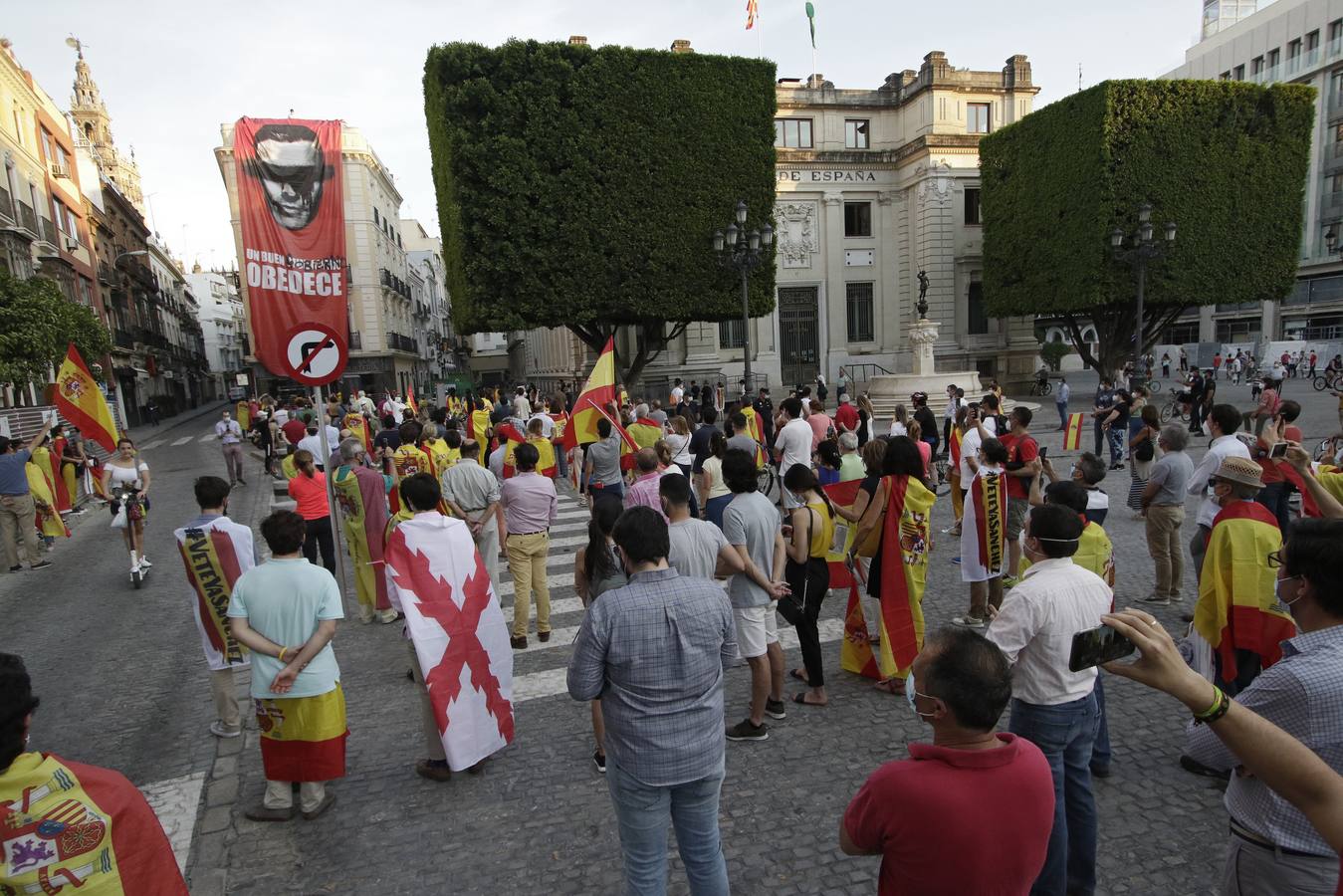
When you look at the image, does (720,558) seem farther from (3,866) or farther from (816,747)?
(3,866)

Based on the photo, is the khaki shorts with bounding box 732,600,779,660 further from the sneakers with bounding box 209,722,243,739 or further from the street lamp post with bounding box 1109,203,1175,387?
A: the street lamp post with bounding box 1109,203,1175,387

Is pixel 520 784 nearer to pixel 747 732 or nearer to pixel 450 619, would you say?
pixel 450 619

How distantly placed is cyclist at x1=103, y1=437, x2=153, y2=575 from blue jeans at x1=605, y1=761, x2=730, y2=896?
27.9 ft

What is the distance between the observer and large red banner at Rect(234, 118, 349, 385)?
20.2ft

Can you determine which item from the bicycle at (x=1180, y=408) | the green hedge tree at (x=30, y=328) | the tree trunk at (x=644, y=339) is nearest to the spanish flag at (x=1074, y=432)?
the bicycle at (x=1180, y=408)

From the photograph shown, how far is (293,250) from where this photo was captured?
20.4ft

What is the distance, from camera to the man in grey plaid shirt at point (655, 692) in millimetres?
2734

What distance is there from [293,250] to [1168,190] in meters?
28.3

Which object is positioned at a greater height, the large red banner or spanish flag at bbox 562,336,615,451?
the large red banner

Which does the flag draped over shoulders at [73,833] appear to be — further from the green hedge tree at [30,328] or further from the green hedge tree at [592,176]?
the green hedge tree at [592,176]

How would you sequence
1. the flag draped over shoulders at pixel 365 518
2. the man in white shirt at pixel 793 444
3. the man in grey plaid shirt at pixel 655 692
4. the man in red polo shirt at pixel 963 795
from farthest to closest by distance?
the man in white shirt at pixel 793 444, the flag draped over shoulders at pixel 365 518, the man in grey plaid shirt at pixel 655 692, the man in red polo shirt at pixel 963 795

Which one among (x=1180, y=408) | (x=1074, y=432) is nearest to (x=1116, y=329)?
(x=1180, y=408)

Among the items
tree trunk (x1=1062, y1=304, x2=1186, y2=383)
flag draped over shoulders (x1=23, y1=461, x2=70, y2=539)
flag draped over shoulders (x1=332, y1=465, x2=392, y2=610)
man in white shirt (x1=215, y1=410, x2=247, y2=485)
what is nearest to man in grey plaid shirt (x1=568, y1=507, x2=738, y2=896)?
flag draped over shoulders (x1=332, y1=465, x2=392, y2=610)

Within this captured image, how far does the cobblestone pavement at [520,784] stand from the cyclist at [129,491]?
1857 millimetres
